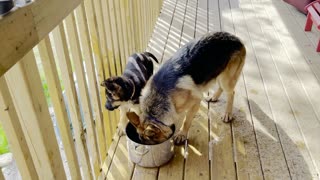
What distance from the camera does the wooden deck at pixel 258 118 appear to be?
247cm

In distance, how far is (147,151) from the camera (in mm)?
2350

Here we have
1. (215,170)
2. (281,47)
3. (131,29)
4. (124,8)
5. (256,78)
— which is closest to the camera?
(215,170)

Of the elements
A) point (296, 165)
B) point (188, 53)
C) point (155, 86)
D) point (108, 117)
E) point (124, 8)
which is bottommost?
point (296, 165)

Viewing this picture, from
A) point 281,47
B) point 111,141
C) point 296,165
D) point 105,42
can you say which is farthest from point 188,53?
point 281,47

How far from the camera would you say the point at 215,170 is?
2.45 meters

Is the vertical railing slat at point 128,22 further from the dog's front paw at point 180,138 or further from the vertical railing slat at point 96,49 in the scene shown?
the dog's front paw at point 180,138

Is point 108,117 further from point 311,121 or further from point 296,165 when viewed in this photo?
point 311,121

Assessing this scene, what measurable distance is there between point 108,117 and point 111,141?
0.27m

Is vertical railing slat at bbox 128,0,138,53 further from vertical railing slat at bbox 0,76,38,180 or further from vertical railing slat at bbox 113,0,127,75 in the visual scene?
vertical railing slat at bbox 0,76,38,180

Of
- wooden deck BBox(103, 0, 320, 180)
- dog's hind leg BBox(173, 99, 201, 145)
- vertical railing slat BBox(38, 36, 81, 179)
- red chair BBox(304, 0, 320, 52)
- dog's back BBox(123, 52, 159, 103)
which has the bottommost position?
wooden deck BBox(103, 0, 320, 180)

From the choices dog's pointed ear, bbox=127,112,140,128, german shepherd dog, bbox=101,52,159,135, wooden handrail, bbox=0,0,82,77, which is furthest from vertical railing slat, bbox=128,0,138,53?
wooden handrail, bbox=0,0,82,77

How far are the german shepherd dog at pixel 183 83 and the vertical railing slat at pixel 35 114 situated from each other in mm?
793

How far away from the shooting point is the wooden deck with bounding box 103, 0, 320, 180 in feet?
8.09

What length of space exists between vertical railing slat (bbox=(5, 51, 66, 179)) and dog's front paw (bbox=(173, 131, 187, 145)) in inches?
47.8
